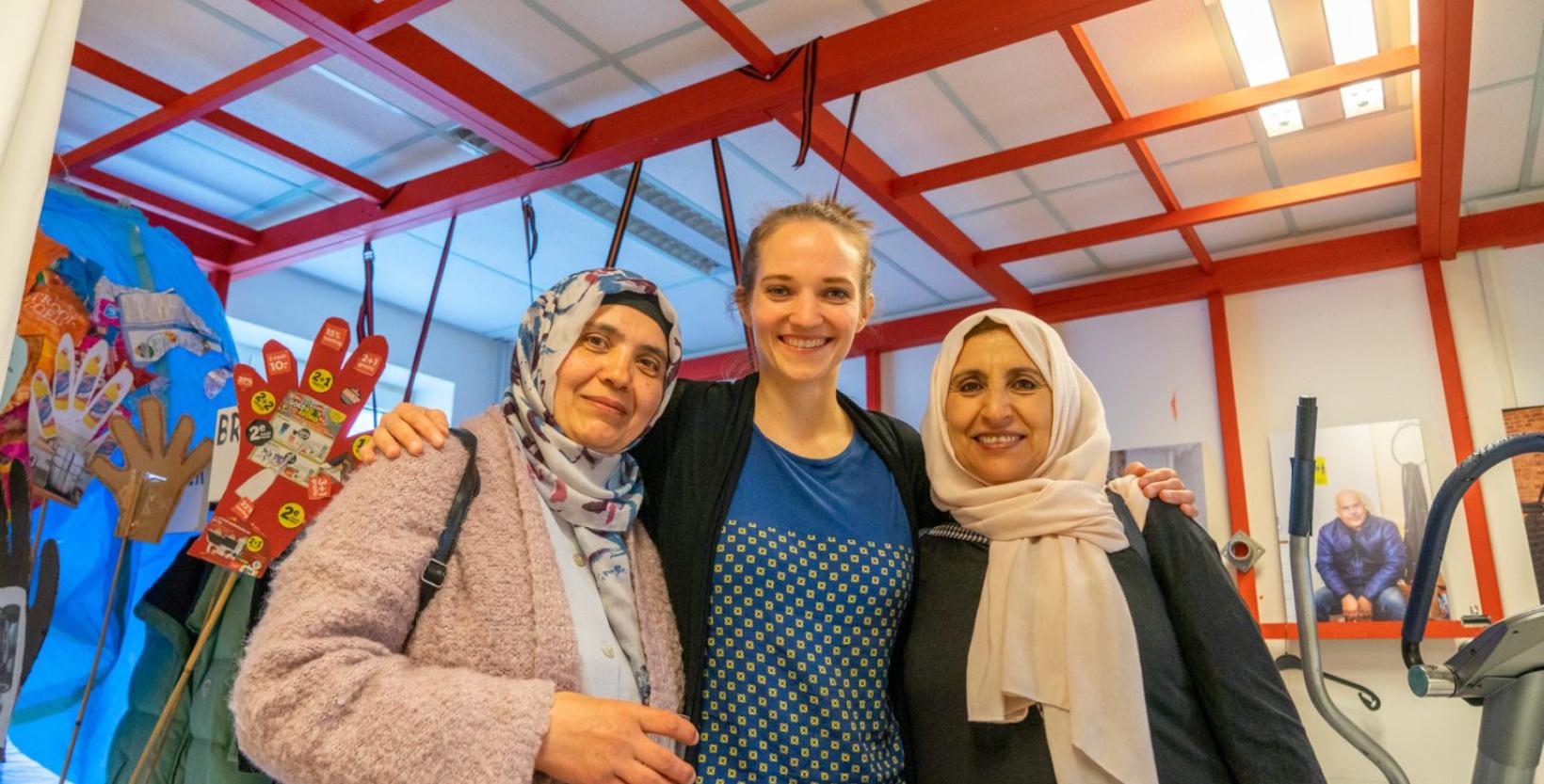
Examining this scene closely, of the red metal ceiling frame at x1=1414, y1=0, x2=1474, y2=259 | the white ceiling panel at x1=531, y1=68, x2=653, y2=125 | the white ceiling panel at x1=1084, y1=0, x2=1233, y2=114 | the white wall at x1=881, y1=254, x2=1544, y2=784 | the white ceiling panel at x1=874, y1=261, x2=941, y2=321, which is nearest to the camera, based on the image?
the red metal ceiling frame at x1=1414, y1=0, x2=1474, y2=259

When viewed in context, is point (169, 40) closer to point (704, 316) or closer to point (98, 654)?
point (98, 654)

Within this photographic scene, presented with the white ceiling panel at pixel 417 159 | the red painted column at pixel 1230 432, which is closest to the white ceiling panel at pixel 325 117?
the white ceiling panel at pixel 417 159

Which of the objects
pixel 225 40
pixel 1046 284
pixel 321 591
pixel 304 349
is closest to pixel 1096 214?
pixel 1046 284

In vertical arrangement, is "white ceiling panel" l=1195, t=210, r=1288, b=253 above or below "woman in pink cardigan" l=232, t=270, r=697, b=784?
above

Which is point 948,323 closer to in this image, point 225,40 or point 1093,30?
point 1093,30

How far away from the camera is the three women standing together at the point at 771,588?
3.09 ft

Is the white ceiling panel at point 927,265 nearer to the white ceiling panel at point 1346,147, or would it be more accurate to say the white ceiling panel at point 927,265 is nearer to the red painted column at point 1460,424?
the white ceiling panel at point 1346,147

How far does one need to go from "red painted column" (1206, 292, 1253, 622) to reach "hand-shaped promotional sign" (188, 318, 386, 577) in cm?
387

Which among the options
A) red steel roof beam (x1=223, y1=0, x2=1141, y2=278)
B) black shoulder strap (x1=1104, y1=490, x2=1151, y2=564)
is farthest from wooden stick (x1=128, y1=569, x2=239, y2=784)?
→ red steel roof beam (x1=223, y1=0, x2=1141, y2=278)

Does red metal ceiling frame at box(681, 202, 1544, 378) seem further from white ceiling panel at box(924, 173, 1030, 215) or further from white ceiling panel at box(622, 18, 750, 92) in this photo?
white ceiling panel at box(622, 18, 750, 92)

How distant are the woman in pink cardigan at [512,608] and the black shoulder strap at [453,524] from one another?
0.03 ft

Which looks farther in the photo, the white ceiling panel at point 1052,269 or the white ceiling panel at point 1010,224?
the white ceiling panel at point 1052,269

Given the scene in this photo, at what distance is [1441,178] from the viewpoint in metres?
3.27

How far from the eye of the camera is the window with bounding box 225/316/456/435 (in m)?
5.14
